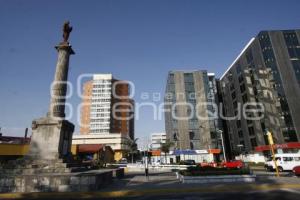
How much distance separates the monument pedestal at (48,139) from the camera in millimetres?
19469

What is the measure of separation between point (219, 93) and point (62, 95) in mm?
86845

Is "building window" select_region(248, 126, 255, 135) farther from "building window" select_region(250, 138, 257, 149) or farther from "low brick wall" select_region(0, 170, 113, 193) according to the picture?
"low brick wall" select_region(0, 170, 113, 193)

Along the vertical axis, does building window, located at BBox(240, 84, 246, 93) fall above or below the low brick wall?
above

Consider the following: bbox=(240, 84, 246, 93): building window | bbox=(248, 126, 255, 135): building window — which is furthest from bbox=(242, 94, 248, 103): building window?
bbox=(248, 126, 255, 135): building window

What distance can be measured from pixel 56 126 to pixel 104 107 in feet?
366

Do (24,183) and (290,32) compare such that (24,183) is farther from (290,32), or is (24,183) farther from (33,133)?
(290,32)

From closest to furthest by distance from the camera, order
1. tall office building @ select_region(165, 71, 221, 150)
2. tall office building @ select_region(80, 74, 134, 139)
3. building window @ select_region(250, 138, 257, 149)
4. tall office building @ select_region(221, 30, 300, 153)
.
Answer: tall office building @ select_region(221, 30, 300, 153), building window @ select_region(250, 138, 257, 149), tall office building @ select_region(165, 71, 221, 150), tall office building @ select_region(80, 74, 134, 139)

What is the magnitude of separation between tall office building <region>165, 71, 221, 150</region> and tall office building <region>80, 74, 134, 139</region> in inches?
1809

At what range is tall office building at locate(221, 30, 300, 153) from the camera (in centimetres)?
5731

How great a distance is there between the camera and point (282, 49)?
203 ft

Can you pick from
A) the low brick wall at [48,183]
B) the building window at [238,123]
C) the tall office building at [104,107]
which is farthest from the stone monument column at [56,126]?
the tall office building at [104,107]

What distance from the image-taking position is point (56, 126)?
20.3 metres

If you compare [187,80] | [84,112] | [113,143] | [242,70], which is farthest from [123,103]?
[242,70]

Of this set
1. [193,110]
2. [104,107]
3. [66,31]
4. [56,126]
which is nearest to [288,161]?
[56,126]
